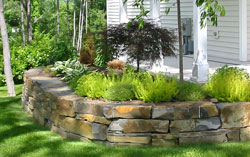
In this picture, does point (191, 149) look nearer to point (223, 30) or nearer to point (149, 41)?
point (149, 41)

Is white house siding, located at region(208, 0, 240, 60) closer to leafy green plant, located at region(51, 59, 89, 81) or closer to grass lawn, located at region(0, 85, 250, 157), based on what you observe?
leafy green plant, located at region(51, 59, 89, 81)

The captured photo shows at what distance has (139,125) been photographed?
5.37 metres

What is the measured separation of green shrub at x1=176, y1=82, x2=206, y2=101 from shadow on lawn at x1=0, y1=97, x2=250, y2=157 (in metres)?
0.69

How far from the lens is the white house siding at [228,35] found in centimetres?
1091

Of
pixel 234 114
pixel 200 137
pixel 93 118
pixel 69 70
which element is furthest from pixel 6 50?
pixel 234 114

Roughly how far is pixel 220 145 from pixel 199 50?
3509 millimetres

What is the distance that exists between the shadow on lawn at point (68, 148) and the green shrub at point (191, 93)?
2.26 ft

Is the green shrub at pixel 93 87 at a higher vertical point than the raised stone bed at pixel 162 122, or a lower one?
higher

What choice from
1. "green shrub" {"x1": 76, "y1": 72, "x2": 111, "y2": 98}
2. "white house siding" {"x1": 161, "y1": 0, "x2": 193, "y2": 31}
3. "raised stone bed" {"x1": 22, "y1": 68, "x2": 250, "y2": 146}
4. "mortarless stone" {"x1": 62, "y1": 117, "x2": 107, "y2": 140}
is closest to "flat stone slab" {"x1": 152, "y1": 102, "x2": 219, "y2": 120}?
"raised stone bed" {"x1": 22, "y1": 68, "x2": 250, "y2": 146}

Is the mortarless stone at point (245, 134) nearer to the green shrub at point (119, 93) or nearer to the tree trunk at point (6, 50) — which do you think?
the green shrub at point (119, 93)

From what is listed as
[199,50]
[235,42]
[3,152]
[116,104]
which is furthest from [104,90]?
[235,42]

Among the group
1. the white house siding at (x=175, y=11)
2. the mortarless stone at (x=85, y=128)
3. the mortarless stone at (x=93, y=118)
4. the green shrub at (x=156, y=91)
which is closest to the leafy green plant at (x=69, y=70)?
the mortarless stone at (x=85, y=128)

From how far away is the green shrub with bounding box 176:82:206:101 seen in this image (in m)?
5.71

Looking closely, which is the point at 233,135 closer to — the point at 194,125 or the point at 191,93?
the point at 194,125
